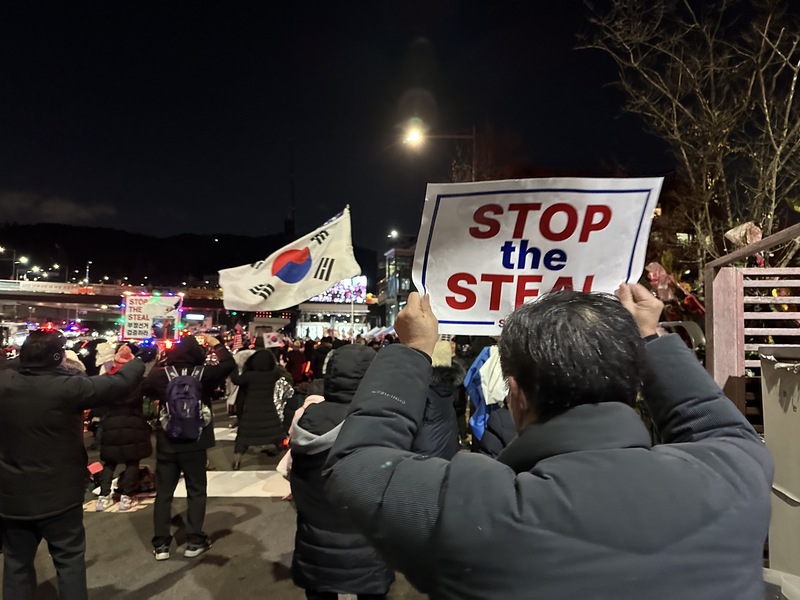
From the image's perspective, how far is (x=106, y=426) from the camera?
6.39 metres

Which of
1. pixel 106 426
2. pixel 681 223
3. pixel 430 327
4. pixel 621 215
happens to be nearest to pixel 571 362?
pixel 430 327

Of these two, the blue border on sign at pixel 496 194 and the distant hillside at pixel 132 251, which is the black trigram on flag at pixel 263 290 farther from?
the distant hillside at pixel 132 251

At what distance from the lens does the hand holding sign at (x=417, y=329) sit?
5.04 feet

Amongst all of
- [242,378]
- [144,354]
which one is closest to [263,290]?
[144,354]

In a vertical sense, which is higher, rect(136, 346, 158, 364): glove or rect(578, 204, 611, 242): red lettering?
rect(578, 204, 611, 242): red lettering

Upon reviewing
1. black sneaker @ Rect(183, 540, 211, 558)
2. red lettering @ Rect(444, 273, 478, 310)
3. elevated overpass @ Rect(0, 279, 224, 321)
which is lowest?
black sneaker @ Rect(183, 540, 211, 558)

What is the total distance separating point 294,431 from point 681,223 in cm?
1249

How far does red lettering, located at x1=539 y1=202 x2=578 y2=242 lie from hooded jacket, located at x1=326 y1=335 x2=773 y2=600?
1752 mm

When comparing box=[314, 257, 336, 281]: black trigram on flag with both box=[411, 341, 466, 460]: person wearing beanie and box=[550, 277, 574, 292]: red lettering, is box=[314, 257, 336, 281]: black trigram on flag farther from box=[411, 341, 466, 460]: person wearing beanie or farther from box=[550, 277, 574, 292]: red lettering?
box=[550, 277, 574, 292]: red lettering

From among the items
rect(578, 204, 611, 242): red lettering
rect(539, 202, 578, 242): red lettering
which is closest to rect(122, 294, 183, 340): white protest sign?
rect(539, 202, 578, 242): red lettering

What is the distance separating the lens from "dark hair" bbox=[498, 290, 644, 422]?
115 cm

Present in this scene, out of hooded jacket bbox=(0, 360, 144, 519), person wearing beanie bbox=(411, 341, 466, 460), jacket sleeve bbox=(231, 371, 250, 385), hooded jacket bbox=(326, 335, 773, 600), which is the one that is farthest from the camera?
jacket sleeve bbox=(231, 371, 250, 385)

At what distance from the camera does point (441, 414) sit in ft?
16.3

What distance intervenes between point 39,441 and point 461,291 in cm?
304
